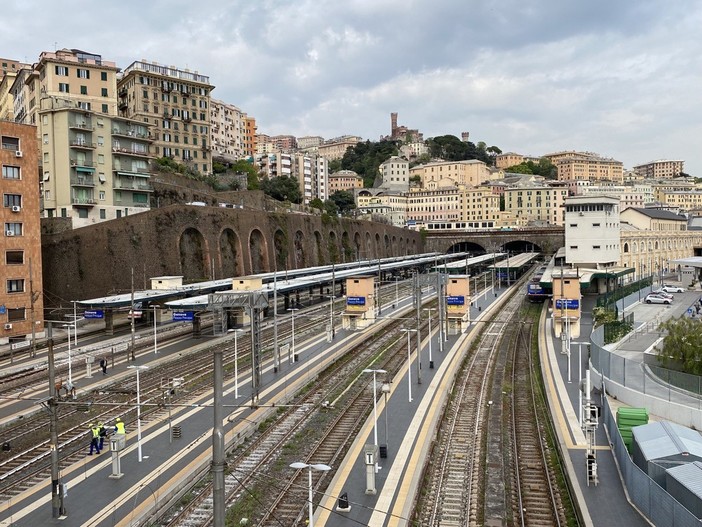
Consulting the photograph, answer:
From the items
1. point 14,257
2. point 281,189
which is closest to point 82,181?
point 14,257

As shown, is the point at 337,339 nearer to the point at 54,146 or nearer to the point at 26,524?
the point at 26,524

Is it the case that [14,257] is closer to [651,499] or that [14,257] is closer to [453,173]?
[651,499]

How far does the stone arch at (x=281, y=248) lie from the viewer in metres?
75.1

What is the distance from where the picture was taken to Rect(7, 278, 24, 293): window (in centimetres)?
4109

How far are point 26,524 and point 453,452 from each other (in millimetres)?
13439

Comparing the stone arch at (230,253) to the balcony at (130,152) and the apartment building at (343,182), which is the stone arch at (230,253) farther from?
the apartment building at (343,182)

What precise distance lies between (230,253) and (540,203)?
359 ft

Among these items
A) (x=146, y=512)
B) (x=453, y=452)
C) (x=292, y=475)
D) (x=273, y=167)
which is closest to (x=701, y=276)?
(x=453, y=452)

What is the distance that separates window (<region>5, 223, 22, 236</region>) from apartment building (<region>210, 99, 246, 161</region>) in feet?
287

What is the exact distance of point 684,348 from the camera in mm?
25906

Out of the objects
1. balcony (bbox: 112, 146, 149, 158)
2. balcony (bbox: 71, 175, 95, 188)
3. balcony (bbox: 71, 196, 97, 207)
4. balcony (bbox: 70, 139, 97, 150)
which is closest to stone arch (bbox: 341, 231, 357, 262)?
balcony (bbox: 112, 146, 149, 158)

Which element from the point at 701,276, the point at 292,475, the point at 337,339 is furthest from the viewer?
the point at 701,276

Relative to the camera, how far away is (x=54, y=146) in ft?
183

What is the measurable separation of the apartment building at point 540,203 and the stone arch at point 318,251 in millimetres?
83090
